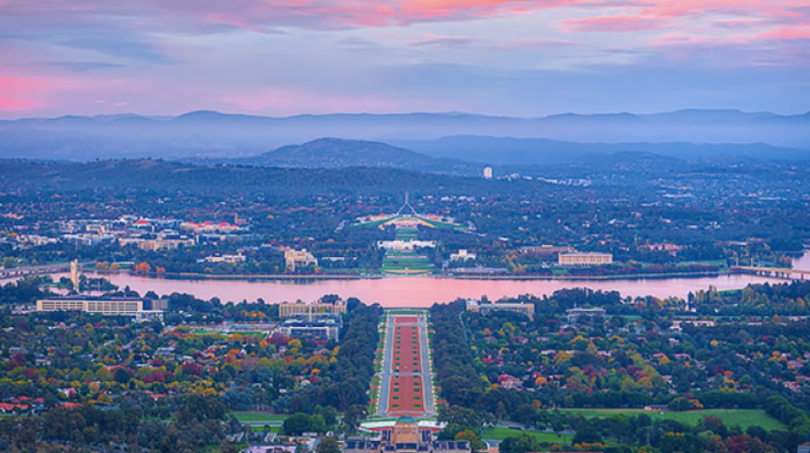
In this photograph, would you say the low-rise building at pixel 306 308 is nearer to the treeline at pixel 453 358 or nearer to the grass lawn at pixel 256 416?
the treeline at pixel 453 358

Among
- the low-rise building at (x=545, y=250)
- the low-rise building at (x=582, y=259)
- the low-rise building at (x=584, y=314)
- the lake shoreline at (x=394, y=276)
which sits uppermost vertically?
the low-rise building at (x=545, y=250)

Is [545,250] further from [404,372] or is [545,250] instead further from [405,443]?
[405,443]

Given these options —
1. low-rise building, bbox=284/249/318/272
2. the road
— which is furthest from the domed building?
low-rise building, bbox=284/249/318/272

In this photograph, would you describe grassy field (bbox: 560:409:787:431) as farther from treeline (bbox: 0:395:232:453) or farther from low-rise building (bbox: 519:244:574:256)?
low-rise building (bbox: 519:244:574:256)

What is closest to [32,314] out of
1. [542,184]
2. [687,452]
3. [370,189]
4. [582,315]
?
[582,315]

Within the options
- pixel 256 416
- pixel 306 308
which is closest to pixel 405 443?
pixel 256 416

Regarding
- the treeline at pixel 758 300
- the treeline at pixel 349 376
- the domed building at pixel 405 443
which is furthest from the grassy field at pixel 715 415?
the treeline at pixel 758 300
